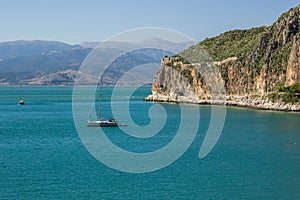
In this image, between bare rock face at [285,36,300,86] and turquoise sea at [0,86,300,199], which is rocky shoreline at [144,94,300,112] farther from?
turquoise sea at [0,86,300,199]

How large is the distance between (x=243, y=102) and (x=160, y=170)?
61851 mm

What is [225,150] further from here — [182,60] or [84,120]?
[182,60]

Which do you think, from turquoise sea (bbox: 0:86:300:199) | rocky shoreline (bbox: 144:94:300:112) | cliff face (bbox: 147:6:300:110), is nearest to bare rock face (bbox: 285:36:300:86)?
cliff face (bbox: 147:6:300:110)

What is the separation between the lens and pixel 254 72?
103688 mm

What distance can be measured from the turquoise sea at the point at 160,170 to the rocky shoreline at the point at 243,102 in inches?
910

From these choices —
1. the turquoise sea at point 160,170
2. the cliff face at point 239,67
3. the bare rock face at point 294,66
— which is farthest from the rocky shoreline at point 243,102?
the turquoise sea at point 160,170

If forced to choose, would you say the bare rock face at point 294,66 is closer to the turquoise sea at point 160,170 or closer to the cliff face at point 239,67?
the cliff face at point 239,67

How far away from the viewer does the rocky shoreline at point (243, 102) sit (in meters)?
85.9

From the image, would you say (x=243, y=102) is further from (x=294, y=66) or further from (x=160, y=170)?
(x=160, y=170)

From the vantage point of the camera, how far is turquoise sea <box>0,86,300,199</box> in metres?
33.3

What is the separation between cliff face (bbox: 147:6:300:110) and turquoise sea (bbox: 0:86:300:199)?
3307 centimetres

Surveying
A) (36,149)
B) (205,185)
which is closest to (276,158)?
(205,185)

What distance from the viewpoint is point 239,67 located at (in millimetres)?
109875

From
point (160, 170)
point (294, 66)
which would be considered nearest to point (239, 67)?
point (294, 66)
